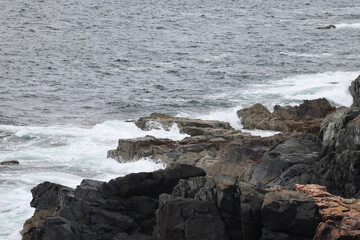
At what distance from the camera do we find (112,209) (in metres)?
17.6

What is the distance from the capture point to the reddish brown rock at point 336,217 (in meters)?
13.7

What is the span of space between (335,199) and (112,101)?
30.6m

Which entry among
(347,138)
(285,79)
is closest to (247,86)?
(285,79)

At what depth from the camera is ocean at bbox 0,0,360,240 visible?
30.6 metres

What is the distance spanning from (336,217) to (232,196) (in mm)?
2468

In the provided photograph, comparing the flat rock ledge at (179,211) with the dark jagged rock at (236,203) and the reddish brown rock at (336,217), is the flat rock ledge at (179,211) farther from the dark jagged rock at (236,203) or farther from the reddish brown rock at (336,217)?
the reddish brown rock at (336,217)

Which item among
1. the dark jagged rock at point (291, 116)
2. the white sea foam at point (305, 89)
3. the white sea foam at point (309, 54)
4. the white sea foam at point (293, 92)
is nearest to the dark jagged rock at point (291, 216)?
the dark jagged rock at point (291, 116)

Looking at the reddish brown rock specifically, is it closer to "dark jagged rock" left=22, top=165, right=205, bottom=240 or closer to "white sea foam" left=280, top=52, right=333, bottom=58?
"dark jagged rock" left=22, top=165, right=205, bottom=240

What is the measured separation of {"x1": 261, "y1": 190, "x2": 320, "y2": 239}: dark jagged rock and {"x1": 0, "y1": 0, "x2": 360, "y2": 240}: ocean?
9.38 meters

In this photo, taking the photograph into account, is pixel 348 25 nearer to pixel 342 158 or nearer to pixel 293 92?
pixel 293 92

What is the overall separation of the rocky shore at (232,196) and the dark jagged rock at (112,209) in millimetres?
27

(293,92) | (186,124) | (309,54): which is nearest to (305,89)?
(293,92)

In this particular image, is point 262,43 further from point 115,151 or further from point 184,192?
point 184,192

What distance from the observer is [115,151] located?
29.5 m
